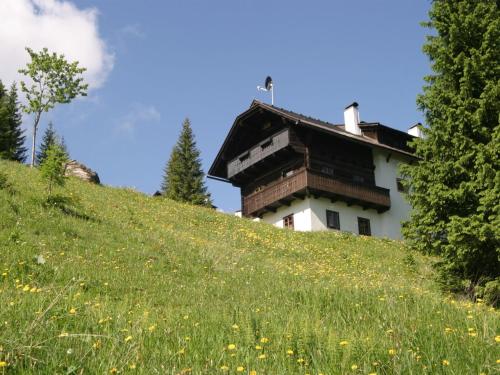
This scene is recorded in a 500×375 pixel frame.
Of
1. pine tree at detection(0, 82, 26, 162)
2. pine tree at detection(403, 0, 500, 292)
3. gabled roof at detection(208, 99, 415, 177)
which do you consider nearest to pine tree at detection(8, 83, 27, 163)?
pine tree at detection(0, 82, 26, 162)

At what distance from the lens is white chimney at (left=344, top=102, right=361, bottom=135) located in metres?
41.8

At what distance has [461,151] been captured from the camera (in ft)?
47.3

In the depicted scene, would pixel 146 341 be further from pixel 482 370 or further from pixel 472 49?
pixel 472 49

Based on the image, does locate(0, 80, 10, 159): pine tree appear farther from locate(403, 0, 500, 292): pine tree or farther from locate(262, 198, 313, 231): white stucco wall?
locate(403, 0, 500, 292): pine tree

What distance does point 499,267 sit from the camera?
13352mm

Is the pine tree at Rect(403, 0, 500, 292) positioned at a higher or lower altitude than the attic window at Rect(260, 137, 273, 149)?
lower

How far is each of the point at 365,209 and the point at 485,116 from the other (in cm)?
2243

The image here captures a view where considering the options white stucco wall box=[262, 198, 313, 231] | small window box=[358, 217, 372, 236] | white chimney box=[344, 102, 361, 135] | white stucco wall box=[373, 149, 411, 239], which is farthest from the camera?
white chimney box=[344, 102, 361, 135]

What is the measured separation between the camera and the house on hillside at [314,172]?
112 ft

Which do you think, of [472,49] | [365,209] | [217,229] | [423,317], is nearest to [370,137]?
[365,209]

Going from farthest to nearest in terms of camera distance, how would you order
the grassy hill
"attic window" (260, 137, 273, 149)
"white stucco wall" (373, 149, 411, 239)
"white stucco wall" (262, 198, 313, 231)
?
"white stucco wall" (373, 149, 411, 239) → "attic window" (260, 137, 273, 149) → "white stucco wall" (262, 198, 313, 231) → the grassy hill

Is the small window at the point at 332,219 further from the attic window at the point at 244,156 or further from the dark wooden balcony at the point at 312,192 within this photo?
the attic window at the point at 244,156

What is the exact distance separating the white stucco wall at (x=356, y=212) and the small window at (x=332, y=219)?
0.26m

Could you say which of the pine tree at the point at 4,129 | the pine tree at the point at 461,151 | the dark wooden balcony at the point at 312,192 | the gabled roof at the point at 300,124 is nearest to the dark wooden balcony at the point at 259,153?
the gabled roof at the point at 300,124
